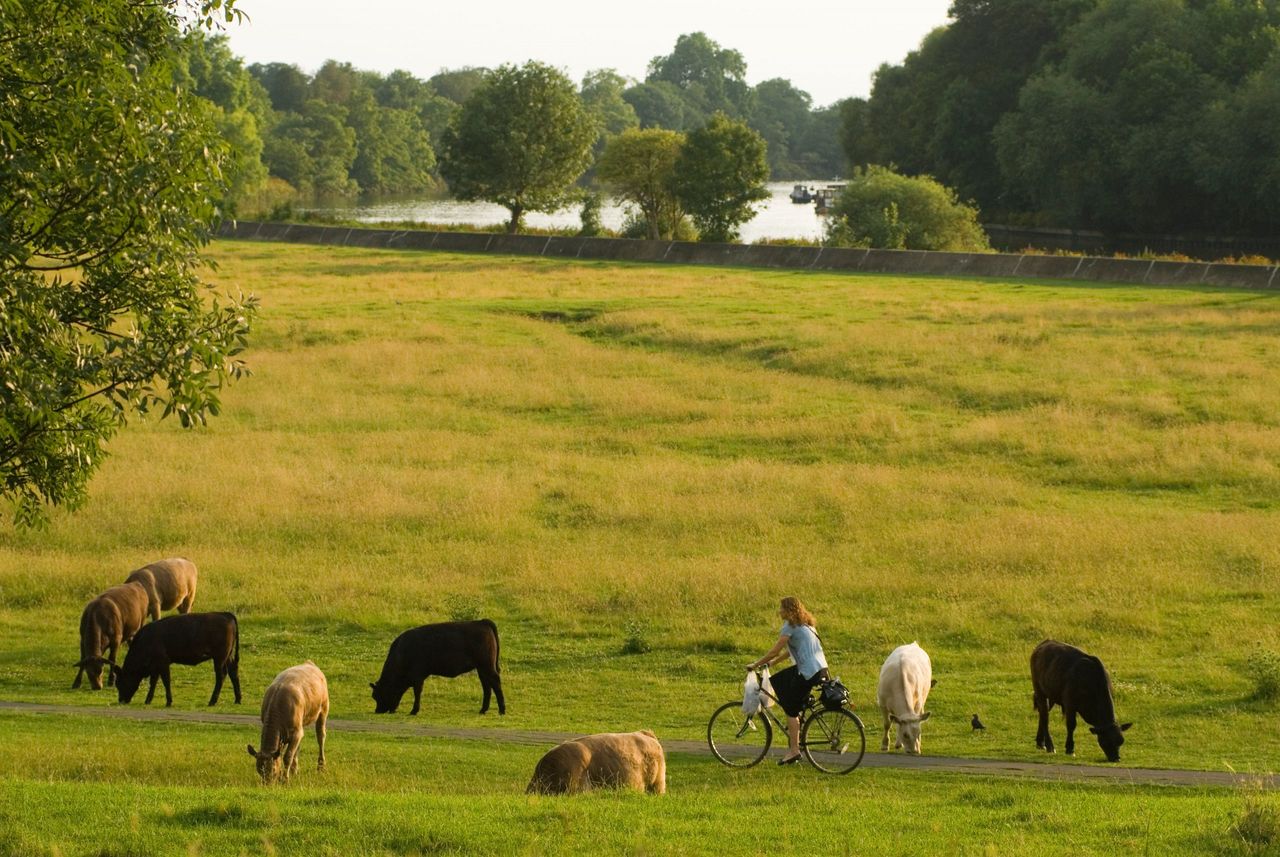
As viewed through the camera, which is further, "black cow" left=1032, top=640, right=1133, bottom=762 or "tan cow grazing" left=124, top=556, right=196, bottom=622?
"tan cow grazing" left=124, top=556, right=196, bottom=622

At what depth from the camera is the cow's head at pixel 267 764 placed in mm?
13820

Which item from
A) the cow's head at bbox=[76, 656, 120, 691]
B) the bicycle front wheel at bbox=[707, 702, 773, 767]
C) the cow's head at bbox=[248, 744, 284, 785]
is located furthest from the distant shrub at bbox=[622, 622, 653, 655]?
the cow's head at bbox=[248, 744, 284, 785]

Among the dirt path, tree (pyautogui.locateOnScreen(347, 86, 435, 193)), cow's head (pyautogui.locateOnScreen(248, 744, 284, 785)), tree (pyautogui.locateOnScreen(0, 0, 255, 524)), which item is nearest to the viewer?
tree (pyautogui.locateOnScreen(0, 0, 255, 524))

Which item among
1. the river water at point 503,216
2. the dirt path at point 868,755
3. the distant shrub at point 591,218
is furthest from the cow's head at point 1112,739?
the river water at point 503,216

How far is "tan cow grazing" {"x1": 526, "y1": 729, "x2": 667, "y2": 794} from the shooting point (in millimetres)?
12859

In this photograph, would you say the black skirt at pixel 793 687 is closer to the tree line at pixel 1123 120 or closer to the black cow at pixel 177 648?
the black cow at pixel 177 648

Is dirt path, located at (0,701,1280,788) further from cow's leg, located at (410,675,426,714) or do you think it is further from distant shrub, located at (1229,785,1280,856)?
distant shrub, located at (1229,785,1280,856)

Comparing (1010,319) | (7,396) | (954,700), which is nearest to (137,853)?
(7,396)

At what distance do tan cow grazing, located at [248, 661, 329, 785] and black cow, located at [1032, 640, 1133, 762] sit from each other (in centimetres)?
774

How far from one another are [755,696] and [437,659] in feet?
15.7

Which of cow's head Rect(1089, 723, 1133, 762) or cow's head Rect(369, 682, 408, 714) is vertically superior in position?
cow's head Rect(1089, 723, 1133, 762)

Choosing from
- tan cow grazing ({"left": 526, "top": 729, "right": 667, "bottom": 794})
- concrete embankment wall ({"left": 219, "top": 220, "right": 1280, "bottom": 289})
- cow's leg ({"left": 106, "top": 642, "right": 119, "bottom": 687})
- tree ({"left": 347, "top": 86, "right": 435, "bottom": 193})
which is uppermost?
tree ({"left": 347, "top": 86, "right": 435, "bottom": 193})

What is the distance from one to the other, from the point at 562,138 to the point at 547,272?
22235 millimetres

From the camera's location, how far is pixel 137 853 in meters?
10.3
